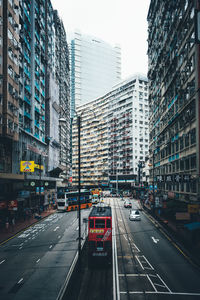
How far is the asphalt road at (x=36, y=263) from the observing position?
16.1 m

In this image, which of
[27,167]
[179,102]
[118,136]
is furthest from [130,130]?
[27,167]

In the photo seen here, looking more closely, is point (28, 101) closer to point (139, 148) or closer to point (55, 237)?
point (55, 237)

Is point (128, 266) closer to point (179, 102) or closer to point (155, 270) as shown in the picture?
point (155, 270)

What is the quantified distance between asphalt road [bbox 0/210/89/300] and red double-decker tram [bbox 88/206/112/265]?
2359 mm

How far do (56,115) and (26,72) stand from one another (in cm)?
2666

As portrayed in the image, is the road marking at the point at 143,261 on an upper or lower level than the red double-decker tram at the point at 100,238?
lower

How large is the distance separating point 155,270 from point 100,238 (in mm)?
4773

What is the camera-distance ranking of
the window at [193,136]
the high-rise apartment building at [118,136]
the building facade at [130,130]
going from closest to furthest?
1. the window at [193,136]
2. the building facade at [130,130]
3. the high-rise apartment building at [118,136]

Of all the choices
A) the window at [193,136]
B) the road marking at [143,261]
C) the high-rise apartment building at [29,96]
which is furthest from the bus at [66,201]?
the road marking at [143,261]

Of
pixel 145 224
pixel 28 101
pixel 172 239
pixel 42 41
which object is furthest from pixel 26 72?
pixel 172 239

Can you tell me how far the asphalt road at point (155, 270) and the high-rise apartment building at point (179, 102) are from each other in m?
8.32

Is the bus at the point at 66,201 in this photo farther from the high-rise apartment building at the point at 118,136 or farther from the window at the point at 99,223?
the high-rise apartment building at the point at 118,136

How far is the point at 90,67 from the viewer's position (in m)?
180

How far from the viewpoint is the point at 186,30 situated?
3597 cm
